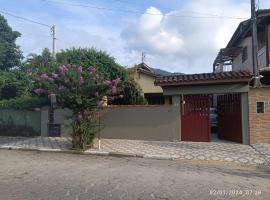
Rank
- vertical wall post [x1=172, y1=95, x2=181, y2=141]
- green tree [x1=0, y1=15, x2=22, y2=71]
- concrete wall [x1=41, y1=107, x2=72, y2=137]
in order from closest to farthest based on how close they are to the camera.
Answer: vertical wall post [x1=172, y1=95, x2=181, y2=141]
concrete wall [x1=41, y1=107, x2=72, y2=137]
green tree [x1=0, y1=15, x2=22, y2=71]

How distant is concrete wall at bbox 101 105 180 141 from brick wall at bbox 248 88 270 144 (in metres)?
3.14

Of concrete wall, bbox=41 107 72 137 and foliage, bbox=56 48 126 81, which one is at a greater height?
foliage, bbox=56 48 126 81

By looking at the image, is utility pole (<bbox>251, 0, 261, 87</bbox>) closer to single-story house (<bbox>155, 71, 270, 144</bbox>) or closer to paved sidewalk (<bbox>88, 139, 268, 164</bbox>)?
single-story house (<bbox>155, 71, 270, 144</bbox>)

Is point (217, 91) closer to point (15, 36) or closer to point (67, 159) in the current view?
point (67, 159)

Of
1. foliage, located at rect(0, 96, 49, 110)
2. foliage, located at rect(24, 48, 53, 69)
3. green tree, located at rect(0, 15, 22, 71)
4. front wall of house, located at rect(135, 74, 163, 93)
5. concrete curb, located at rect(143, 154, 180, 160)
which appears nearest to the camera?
concrete curb, located at rect(143, 154, 180, 160)

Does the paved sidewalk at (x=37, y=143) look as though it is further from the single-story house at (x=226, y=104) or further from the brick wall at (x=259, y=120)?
the brick wall at (x=259, y=120)

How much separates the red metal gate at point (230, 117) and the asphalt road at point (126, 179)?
4.48 meters

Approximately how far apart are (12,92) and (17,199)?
17851 millimetres

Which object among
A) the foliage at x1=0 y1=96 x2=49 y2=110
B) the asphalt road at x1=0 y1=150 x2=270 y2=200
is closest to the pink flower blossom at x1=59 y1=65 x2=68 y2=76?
the asphalt road at x1=0 y1=150 x2=270 y2=200

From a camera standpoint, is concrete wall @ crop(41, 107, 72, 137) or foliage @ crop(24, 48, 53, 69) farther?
foliage @ crop(24, 48, 53, 69)

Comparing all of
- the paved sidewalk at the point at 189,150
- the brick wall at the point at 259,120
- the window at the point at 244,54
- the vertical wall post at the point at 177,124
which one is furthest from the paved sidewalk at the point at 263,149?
the window at the point at 244,54

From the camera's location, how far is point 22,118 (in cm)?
1898

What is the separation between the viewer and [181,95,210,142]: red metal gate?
15.5 meters

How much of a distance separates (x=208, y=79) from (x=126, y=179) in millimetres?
8033
